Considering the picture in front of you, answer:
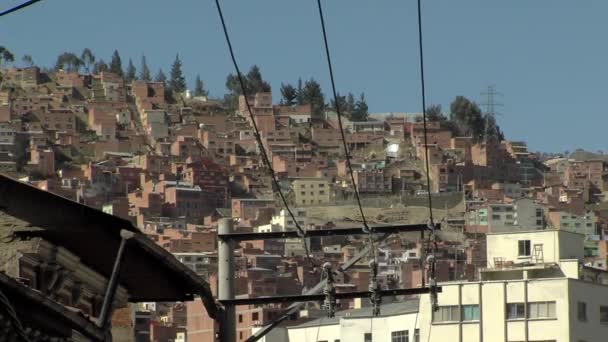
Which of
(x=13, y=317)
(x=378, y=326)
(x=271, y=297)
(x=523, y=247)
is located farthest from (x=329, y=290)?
(x=523, y=247)

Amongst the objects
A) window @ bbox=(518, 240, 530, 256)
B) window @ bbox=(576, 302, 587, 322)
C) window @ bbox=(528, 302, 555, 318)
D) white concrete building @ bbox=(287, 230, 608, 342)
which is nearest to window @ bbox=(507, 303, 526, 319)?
white concrete building @ bbox=(287, 230, 608, 342)

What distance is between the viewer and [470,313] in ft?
162

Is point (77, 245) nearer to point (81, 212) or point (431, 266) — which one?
point (81, 212)

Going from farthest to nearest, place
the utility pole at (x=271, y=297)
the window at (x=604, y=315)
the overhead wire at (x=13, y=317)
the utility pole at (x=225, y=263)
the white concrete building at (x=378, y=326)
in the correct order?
the white concrete building at (x=378, y=326) → the window at (x=604, y=315) → the utility pole at (x=225, y=263) → the utility pole at (x=271, y=297) → the overhead wire at (x=13, y=317)

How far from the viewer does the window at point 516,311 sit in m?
48.7

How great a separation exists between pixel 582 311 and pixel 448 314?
306 centimetres

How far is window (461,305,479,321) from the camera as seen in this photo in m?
49.3

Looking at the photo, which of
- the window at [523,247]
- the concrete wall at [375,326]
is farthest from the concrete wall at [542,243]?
the concrete wall at [375,326]

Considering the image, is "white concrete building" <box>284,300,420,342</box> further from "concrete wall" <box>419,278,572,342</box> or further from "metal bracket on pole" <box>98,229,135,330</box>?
"metal bracket on pole" <box>98,229,135,330</box>

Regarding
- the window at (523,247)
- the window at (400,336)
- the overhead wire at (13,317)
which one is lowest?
the window at (400,336)

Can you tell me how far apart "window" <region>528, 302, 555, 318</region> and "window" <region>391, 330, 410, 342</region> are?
16.8 feet

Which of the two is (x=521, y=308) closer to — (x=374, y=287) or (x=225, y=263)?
(x=374, y=287)

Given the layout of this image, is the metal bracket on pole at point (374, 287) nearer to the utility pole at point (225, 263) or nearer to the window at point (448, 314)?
the utility pole at point (225, 263)

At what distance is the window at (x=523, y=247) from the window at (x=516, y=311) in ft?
18.1
